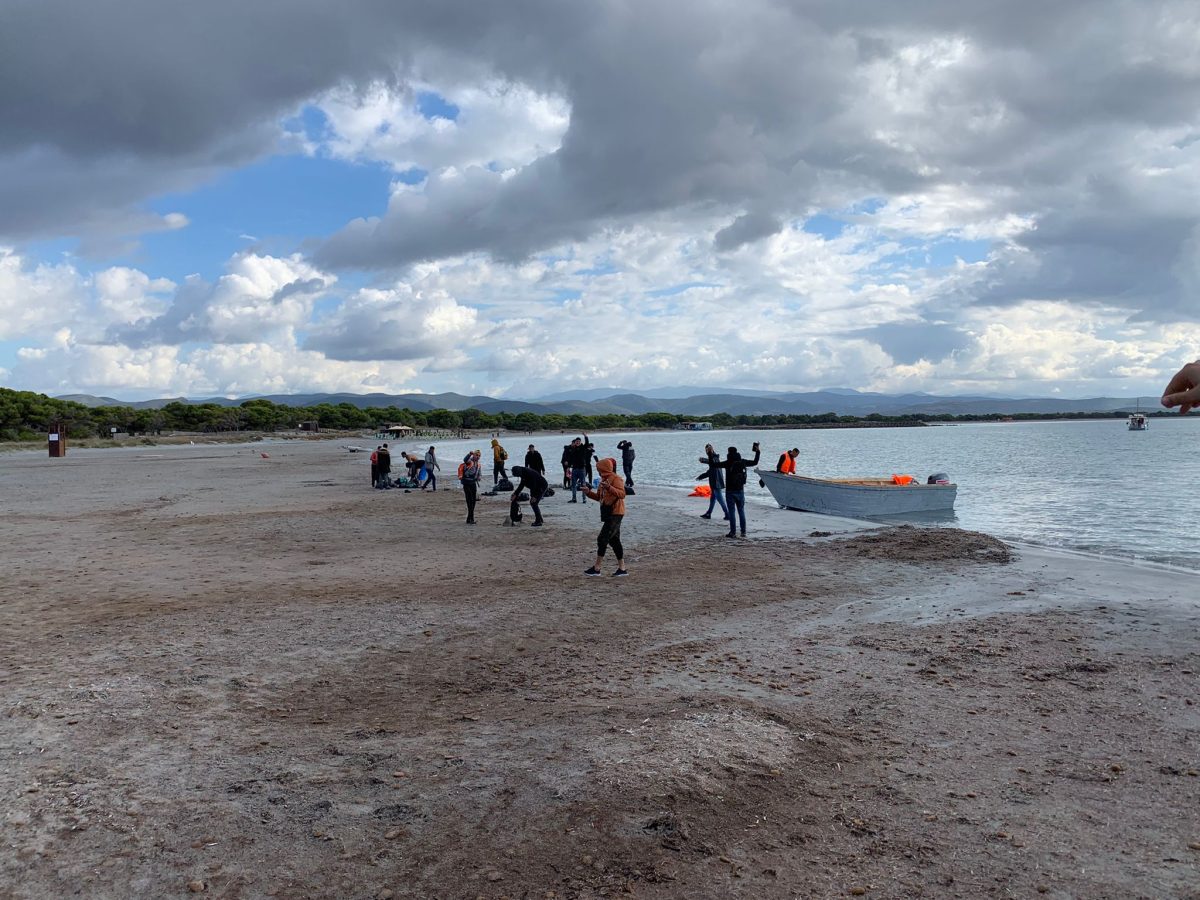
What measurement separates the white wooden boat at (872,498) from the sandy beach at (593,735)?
1152 centimetres

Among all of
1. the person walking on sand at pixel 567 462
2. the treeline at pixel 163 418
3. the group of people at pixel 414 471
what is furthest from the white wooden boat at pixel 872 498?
the treeline at pixel 163 418

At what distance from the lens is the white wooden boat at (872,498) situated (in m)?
24.8

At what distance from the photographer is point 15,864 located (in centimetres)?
398

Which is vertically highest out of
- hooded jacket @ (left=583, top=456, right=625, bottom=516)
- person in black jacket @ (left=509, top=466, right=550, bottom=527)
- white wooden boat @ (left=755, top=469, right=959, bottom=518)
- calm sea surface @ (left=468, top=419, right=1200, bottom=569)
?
hooded jacket @ (left=583, top=456, right=625, bottom=516)

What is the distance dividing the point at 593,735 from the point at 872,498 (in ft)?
68.2

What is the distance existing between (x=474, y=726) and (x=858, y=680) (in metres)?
3.57

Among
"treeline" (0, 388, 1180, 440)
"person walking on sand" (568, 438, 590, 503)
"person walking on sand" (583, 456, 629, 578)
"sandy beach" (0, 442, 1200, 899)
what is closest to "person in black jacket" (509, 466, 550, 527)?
"person walking on sand" (583, 456, 629, 578)

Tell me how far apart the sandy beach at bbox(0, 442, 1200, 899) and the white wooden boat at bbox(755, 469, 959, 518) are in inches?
453

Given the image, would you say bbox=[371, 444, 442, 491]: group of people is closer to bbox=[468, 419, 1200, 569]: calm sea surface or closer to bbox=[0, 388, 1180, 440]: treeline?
bbox=[468, 419, 1200, 569]: calm sea surface

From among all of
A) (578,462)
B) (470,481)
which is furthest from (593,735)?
(578,462)

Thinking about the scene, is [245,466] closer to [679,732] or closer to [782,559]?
[782,559]

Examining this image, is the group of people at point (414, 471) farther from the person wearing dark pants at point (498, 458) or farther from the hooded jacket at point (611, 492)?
the hooded jacket at point (611, 492)

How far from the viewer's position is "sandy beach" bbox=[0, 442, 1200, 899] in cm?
406

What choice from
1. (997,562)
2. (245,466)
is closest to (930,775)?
(997,562)
